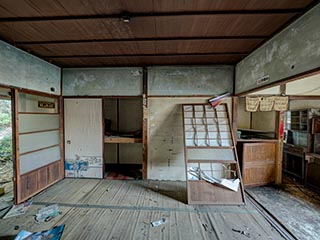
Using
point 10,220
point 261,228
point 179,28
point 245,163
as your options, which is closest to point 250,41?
point 179,28

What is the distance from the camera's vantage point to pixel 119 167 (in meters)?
5.54

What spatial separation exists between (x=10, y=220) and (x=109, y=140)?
2.31 m

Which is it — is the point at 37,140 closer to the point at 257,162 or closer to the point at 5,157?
the point at 5,157

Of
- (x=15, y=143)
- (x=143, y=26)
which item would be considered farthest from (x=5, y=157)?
(x=143, y=26)

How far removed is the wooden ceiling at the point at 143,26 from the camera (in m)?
1.96

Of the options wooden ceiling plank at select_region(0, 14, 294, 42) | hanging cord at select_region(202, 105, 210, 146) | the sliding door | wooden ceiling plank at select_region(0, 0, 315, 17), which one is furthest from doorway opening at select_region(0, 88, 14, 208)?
hanging cord at select_region(202, 105, 210, 146)

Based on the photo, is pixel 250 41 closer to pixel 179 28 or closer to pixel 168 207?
pixel 179 28

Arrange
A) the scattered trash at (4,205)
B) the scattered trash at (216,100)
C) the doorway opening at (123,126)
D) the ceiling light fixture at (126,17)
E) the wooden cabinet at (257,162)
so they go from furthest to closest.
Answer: the doorway opening at (123,126) → the scattered trash at (216,100) → the wooden cabinet at (257,162) → the scattered trash at (4,205) → the ceiling light fixture at (126,17)

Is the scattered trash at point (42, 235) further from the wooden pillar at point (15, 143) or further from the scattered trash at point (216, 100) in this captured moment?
the scattered trash at point (216, 100)

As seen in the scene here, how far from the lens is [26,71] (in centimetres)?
336

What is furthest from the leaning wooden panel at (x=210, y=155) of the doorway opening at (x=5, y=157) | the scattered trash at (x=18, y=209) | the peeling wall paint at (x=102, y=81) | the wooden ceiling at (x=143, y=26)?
the doorway opening at (x=5, y=157)

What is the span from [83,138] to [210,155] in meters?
3.12

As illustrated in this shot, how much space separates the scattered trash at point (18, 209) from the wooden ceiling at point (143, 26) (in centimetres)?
280

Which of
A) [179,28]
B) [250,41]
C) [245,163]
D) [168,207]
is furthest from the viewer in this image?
[245,163]
